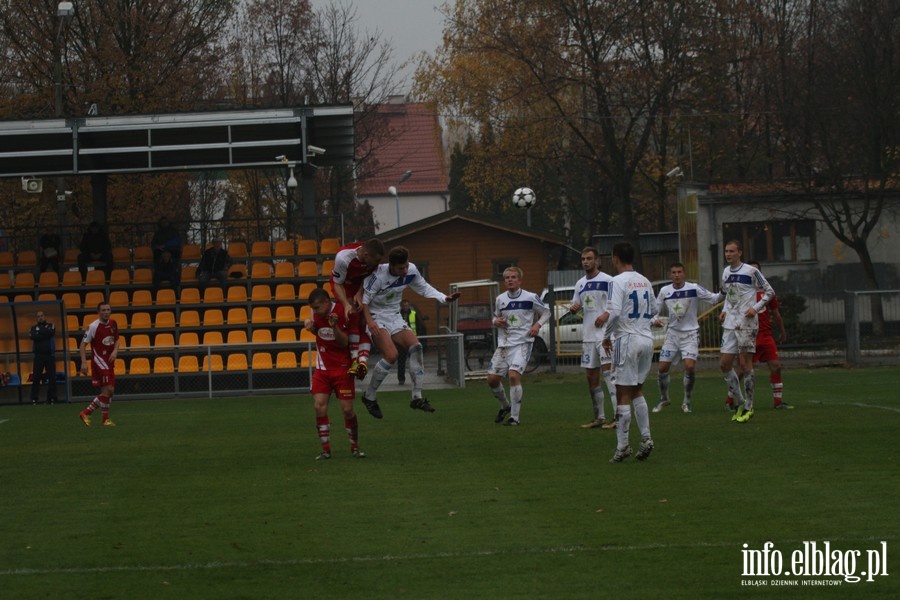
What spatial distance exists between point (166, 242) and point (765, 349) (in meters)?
18.1

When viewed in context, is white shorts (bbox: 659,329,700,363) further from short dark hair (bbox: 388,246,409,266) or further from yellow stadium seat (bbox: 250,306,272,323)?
yellow stadium seat (bbox: 250,306,272,323)

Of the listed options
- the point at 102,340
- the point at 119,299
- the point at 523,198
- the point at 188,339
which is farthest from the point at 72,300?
the point at 523,198

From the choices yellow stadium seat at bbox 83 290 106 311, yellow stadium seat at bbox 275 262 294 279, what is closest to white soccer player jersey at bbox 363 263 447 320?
yellow stadium seat at bbox 275 262 294 279

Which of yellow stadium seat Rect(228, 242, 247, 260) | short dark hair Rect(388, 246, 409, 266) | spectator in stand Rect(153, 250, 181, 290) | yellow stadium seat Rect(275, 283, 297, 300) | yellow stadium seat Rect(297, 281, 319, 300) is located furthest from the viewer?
yellow stadium seat Rect(228, 242, 247, 260)

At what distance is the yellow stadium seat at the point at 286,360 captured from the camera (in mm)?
29078

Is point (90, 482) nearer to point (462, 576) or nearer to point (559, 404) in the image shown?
point (462, 576)

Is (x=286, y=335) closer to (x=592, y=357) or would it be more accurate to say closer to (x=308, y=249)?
(x=308, y=249)

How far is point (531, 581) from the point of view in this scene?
297 inches

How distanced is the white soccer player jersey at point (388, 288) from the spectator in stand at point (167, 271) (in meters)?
16.8

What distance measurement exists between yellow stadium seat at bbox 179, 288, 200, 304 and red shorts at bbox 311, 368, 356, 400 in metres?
18.5

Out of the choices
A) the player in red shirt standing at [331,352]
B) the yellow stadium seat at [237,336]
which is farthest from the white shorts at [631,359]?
the yellow stadium seat at [237,336]

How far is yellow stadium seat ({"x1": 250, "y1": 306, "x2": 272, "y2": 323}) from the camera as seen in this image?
30.5 m

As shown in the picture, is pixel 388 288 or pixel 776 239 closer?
pixel 388 288

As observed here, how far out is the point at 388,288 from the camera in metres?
15.4
